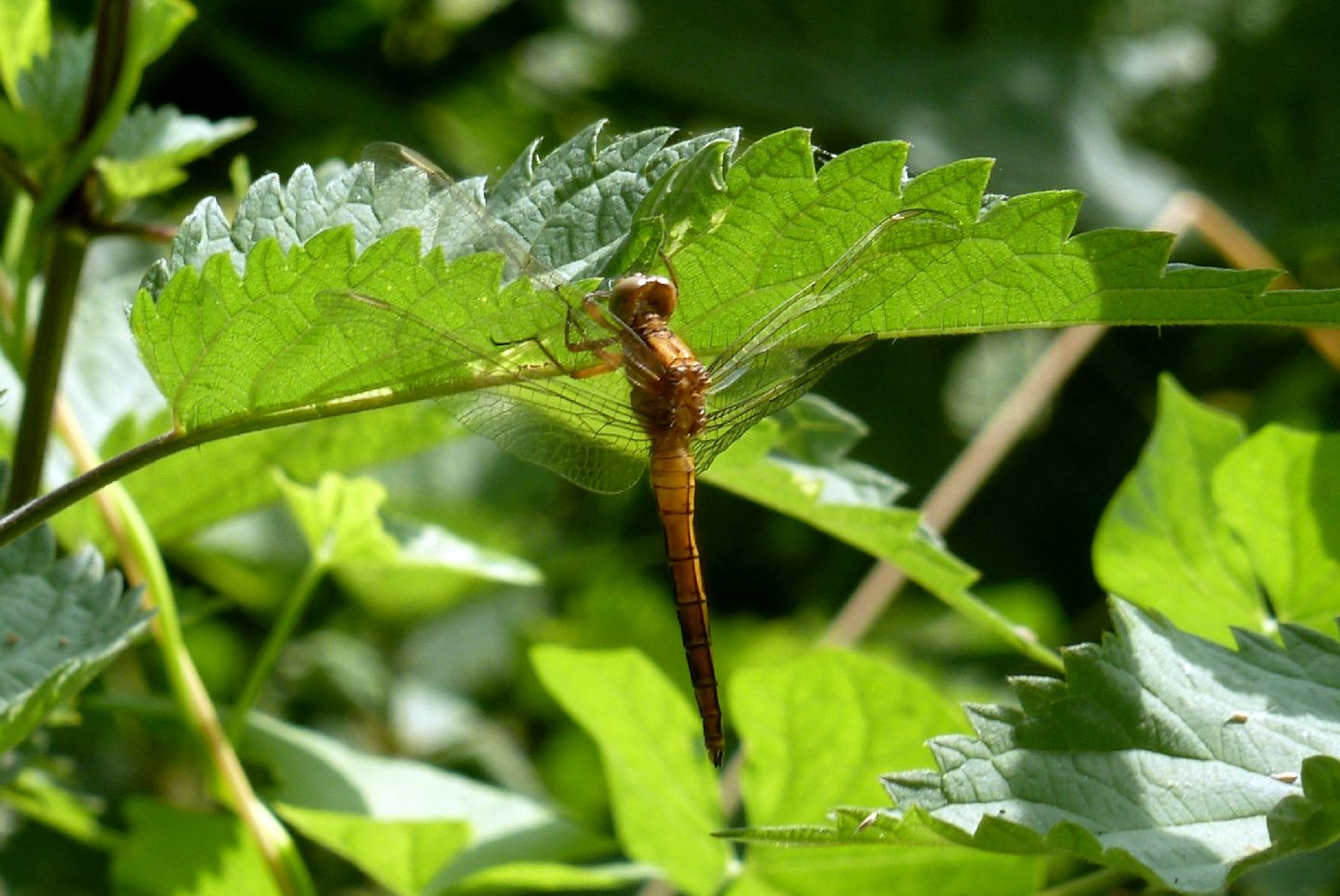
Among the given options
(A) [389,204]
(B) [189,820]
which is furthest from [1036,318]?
(B) [189,820]

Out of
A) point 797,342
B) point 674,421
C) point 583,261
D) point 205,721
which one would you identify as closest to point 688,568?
point 674,421

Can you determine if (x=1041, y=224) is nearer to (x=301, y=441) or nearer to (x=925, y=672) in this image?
(x=301, y=441)

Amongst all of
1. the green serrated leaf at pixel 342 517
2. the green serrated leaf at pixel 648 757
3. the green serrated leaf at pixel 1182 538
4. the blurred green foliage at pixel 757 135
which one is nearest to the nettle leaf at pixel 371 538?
the green serrated leaf at pixel 342 517

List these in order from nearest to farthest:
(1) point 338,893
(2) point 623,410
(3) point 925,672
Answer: (2) point 623,410
(1) point 338,893
(3) point 925,672

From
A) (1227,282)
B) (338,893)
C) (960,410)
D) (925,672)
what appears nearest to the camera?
(1227,282)

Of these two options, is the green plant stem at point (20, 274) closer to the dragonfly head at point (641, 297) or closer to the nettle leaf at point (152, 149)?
the nettle leaf at point (152, 149)

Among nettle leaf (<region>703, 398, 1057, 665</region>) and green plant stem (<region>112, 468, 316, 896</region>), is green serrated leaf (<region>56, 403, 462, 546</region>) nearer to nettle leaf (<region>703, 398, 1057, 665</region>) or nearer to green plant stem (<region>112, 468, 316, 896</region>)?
green plant stem (<region>112, 468, 316, 896</region>)

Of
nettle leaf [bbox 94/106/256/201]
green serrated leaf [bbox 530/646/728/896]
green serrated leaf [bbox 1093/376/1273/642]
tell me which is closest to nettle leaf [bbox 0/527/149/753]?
nettle leaf [bbox 94/106/256/201]
